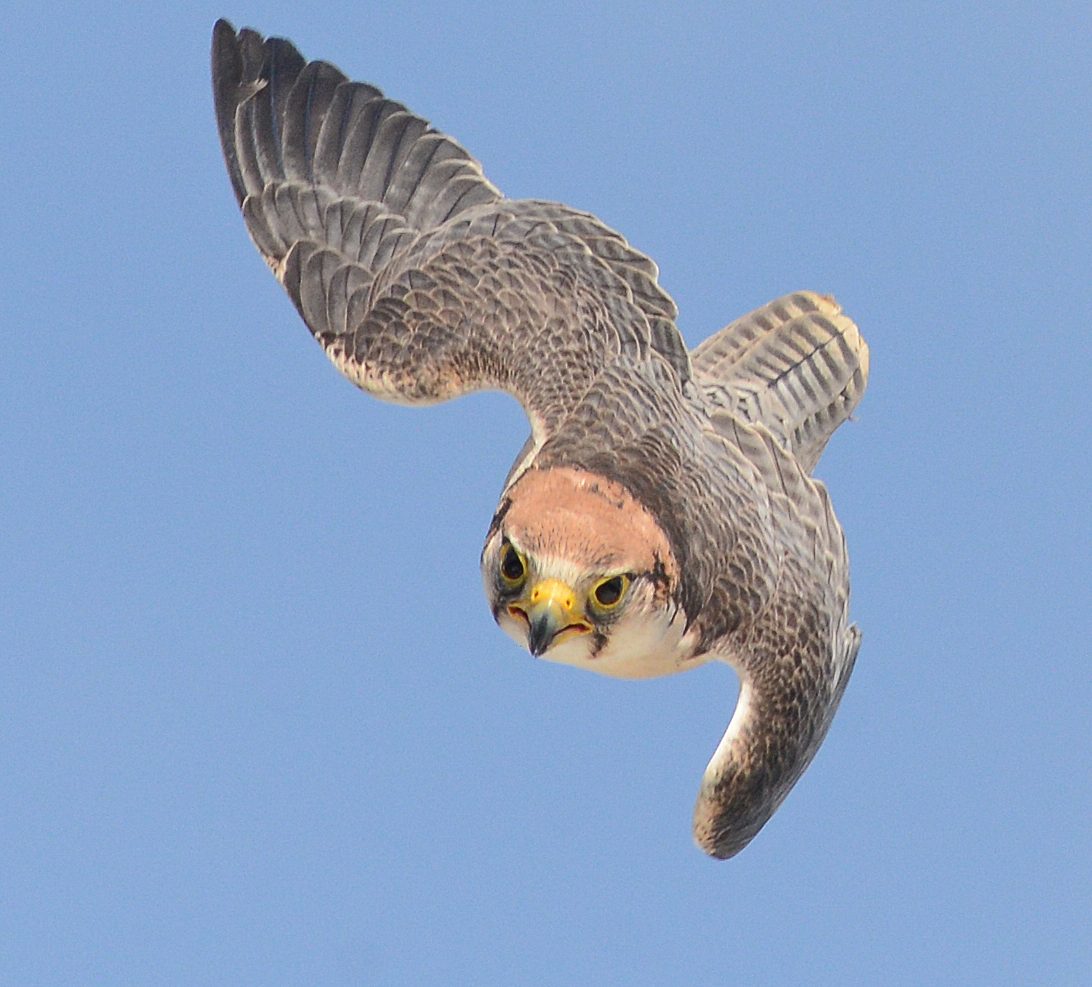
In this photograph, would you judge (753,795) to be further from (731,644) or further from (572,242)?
(572,242)

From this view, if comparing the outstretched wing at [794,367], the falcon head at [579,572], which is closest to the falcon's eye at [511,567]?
the falcon head at [579,572]

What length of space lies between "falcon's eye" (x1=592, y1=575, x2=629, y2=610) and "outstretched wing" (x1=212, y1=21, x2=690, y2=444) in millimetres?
1546

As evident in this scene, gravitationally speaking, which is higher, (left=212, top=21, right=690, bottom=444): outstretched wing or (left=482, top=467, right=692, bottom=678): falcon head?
(left=212, top=21, right=690, bottom=444): outstretched wing

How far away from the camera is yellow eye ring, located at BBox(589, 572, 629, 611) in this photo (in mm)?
10578

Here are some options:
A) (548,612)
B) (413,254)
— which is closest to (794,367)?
(413,254)

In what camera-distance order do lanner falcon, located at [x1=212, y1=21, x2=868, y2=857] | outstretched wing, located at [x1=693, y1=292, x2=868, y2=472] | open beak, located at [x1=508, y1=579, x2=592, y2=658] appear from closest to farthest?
open beak, located at [x1=508, y1=579, x2=592, y2=658] < lanner falcon, located at [x1=212, y1=21, x2=868, y2=857] < outstretched wing, located at [x1=693, y1=292, x2=868, y2=472]

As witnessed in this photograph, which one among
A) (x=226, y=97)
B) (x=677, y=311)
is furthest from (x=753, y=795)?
(x=226, y=97)

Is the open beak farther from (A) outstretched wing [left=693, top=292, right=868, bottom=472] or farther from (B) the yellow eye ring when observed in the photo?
(A) outstretched wing [left=693, top=292, right=868, bottom=472]

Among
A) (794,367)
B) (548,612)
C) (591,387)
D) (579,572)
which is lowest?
(548,612)

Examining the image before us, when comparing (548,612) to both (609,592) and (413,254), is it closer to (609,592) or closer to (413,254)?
(609,592)

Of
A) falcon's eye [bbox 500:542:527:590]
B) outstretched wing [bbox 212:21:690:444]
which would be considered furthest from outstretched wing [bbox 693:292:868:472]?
falcon's eye [bbox 500:542:527:590]

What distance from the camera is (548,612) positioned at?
10438 millimetres

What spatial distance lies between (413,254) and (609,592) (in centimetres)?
334

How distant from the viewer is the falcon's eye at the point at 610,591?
10586 millimetres
